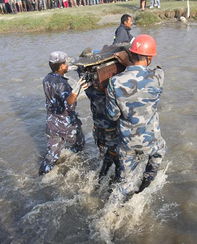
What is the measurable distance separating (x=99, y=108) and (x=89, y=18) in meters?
15.2

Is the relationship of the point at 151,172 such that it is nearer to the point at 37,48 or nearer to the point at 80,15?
the point at 37,48

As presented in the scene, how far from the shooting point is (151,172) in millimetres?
4281

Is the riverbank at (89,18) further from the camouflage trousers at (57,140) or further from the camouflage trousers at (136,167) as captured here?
the camouflage trousers at (136,167)

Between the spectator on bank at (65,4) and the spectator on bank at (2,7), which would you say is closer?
the spectator on bank at (65,4)

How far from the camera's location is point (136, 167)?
13.4 ft

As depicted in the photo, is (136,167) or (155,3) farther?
(155,3)

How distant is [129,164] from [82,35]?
1348 centimetres

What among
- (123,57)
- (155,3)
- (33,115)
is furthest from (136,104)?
(155,3)

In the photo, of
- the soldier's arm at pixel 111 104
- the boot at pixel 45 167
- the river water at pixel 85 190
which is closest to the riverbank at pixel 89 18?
the river water at pixel 85 190

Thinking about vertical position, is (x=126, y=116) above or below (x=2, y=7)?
above

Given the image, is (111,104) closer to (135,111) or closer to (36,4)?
(135,111)

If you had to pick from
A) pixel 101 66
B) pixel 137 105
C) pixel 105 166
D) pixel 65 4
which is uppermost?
pixel 101 66

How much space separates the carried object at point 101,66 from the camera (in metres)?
3.86

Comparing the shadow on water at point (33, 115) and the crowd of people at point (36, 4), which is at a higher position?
the shadow on water at point (33, 115)
